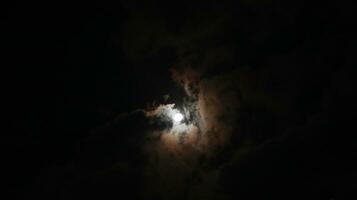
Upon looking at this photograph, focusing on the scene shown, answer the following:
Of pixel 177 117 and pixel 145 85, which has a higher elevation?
pixel 145 85

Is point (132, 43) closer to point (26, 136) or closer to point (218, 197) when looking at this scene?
point (26, 136)

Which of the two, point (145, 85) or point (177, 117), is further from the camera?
point (145, 85)

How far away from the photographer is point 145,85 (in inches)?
354

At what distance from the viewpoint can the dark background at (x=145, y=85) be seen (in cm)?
771

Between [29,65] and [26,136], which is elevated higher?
[29,65]

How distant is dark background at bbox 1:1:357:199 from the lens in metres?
7.71

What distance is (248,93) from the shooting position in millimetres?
8367

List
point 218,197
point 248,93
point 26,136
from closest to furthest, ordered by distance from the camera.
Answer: point 218,197
point 248,93
point 26,136

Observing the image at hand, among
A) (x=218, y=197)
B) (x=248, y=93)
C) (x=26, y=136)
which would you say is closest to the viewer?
(x=218, y=197)

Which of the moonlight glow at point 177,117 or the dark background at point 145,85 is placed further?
the moonlight glow at point 177,117

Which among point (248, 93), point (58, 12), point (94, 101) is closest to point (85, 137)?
point (94, 101)

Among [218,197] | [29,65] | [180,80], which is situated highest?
[29,65]

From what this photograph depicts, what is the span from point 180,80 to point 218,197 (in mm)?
2287

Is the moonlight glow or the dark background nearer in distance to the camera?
the dark background
